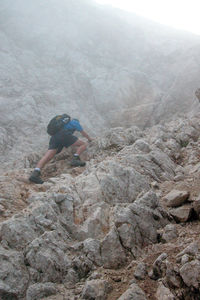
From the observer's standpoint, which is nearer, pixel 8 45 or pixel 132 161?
pixel 132 161

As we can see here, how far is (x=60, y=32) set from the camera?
21.5 meters

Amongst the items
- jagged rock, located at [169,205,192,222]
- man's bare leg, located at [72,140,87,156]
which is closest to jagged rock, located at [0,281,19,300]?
jagged rock, located at [169,205,192,222]

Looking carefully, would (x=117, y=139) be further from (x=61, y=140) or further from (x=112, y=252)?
(x=112, y=252)

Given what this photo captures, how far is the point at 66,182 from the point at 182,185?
345 centimetres

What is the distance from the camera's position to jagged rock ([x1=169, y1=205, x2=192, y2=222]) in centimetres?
579

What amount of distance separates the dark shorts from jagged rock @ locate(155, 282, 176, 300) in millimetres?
8157

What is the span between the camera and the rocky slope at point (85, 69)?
15.6 metres

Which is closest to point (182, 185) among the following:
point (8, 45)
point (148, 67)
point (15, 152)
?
point (15, 152)

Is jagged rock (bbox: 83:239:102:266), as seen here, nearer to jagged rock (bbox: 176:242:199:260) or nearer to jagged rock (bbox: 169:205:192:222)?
jagged rock (bbox: 176:242:199:260)

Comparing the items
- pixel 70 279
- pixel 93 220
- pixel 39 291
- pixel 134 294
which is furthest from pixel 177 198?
pixel 39 291

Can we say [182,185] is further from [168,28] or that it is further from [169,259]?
[168,28]

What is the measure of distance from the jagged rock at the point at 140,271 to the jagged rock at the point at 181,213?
172 cm

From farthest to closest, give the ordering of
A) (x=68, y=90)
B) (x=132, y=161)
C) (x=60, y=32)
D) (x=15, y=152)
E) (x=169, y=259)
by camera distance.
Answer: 1. (x=60, y=32)
2. (x=68, y=90)
3. (x=15, y=152)
4. (x=132, y=161)
5. (x=169, y=259)

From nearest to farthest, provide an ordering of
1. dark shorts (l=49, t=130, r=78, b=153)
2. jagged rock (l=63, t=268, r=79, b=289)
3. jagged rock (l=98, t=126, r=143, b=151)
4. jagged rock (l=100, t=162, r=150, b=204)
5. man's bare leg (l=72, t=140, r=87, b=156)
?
jagged rock (l=63, t=268, r=79, b=289), jagged rock (l=100, t=162, r=150, b=204), dark shorts (l=49, t=130, r=78, b=153), man's bare leg (l=72, t=140, r=87, b=156), jagged rock (l=98, t=126, r=143, b=151)
